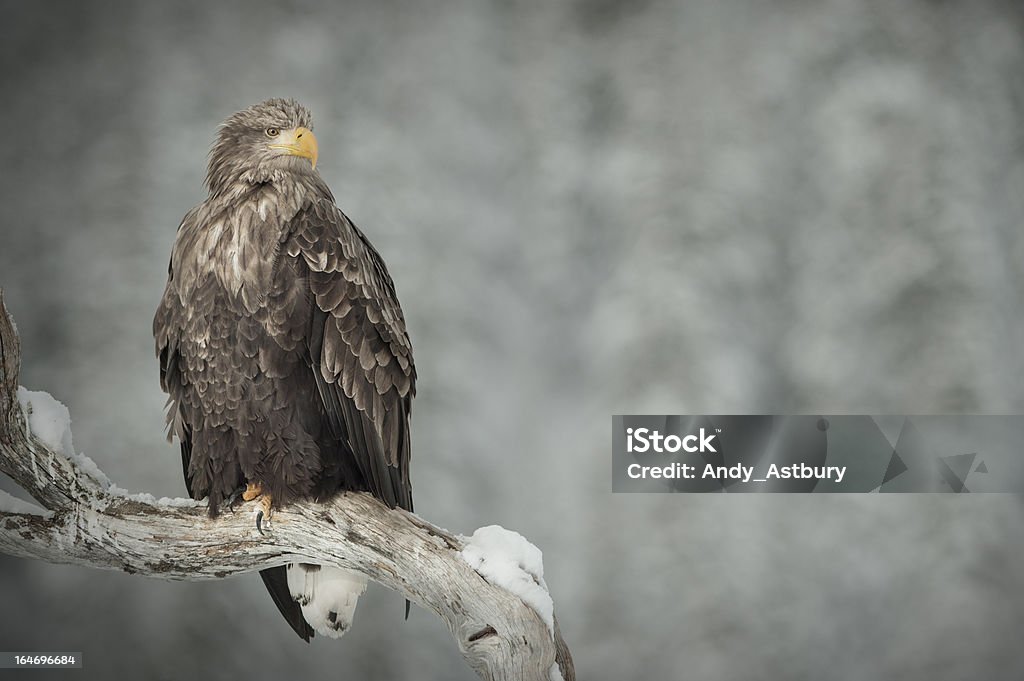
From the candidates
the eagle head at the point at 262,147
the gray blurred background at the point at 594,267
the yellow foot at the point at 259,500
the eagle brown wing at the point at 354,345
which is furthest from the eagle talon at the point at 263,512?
the gray blurred background at the point at 594,267

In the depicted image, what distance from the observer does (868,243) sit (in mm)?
3326

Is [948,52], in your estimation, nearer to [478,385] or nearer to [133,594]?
[478,385]

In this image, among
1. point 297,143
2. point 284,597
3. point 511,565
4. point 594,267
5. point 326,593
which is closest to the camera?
point 511,565

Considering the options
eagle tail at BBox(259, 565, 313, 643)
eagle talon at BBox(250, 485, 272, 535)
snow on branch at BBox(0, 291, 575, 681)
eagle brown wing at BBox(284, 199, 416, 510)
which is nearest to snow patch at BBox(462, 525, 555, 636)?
snow on branch at BBox(0, 291, 575, 681)

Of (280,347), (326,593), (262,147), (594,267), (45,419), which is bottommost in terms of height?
(326,593)

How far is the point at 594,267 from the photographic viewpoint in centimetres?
338

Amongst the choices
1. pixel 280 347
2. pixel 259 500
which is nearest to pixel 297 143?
pixel 280 347

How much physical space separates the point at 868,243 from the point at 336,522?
211 centimetres

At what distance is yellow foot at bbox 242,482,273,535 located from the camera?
2307mm

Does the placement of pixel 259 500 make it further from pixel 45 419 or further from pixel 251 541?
pixel 45 419

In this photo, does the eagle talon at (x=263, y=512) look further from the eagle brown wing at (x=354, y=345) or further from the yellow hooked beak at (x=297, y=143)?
the yellow hooked beak at (x=297, y=143)

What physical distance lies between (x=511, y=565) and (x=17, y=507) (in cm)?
120

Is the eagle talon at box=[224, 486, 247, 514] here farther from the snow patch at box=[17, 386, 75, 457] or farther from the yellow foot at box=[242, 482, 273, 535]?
the snow patch at box=[17, 386, 75, 457]

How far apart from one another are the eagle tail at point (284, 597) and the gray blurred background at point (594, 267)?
671 millimetres
